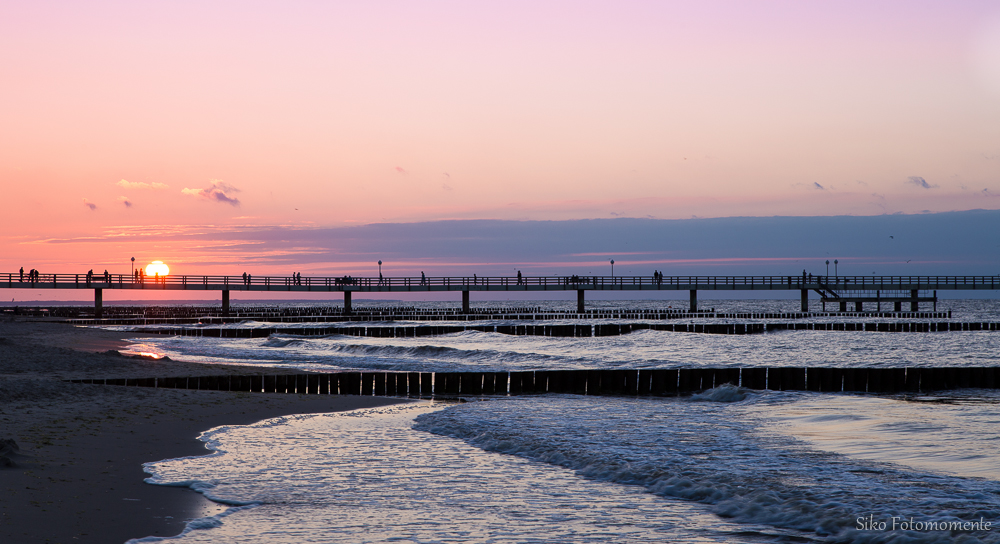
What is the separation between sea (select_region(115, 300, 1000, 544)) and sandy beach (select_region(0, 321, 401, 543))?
0.42 metres

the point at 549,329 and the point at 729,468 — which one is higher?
the point at 729,468

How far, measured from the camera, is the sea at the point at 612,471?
275 inches

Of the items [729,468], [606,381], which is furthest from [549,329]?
[729,468]

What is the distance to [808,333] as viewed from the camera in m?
47.5

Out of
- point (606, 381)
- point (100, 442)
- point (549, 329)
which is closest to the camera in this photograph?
point (100, 442)

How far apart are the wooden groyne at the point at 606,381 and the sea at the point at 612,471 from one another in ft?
4.21

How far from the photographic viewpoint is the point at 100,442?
10.2 m

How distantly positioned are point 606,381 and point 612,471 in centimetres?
1030

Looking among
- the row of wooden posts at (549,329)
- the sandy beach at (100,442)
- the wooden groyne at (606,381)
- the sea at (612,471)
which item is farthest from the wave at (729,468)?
the row of wooden posts at (549,329)

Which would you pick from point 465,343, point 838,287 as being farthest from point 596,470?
point 838,287

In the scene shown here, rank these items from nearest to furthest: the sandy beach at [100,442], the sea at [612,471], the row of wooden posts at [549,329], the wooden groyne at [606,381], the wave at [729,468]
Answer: the sandy beach at [100,442], the sea at [612,471], the wave at [729,468], the wooden groyne at [606,381], the row of wooden posts at [549,329]

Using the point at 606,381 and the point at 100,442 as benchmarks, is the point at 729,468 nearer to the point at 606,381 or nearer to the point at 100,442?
the point at 100,442

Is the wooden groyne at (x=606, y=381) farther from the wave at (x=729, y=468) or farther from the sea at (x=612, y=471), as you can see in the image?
the wave at (x=729, y=468)

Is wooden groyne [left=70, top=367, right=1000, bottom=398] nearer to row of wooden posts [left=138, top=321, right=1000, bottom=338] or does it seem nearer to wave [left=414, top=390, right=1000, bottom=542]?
wave [left=414, top=390, right=1000, bottom=542]
